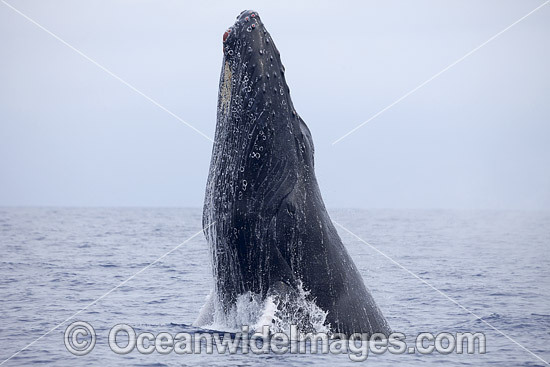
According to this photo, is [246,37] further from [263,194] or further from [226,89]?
[263,194]

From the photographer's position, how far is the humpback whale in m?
8.78

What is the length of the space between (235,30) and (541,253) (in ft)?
85.8

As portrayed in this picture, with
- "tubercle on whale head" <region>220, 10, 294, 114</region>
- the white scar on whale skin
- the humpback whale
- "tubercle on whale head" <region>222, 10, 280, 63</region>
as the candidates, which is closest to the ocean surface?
the humpback whale

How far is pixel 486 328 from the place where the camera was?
12.7m

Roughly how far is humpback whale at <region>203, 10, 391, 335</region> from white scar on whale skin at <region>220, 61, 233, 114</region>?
0.04 feet

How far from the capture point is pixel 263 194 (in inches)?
345

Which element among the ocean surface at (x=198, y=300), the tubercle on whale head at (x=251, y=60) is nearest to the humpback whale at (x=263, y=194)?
the tubercle on whale head at (x=251, y=60)

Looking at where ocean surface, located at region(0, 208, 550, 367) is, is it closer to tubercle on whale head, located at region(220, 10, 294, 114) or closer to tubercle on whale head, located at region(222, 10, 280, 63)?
tubercle on whale head, located at region(220, 10, 294, 114)

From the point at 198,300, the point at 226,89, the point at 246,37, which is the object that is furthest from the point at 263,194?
the point at 198,300

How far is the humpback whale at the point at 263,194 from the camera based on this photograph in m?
8.78

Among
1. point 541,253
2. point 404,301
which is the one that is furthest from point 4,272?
point 541,253

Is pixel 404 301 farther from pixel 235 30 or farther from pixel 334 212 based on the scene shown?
pixel 235 30

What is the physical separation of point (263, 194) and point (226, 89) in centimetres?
139

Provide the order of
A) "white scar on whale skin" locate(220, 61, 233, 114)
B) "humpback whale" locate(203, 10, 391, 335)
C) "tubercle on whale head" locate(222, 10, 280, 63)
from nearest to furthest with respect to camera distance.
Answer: "humpback whale" locate(203, 10, 391, 335), "tubercle on whale head" locate(222, 10, 280, 63), "white scar on whale skin" locate(220, 61, 233, 114)
